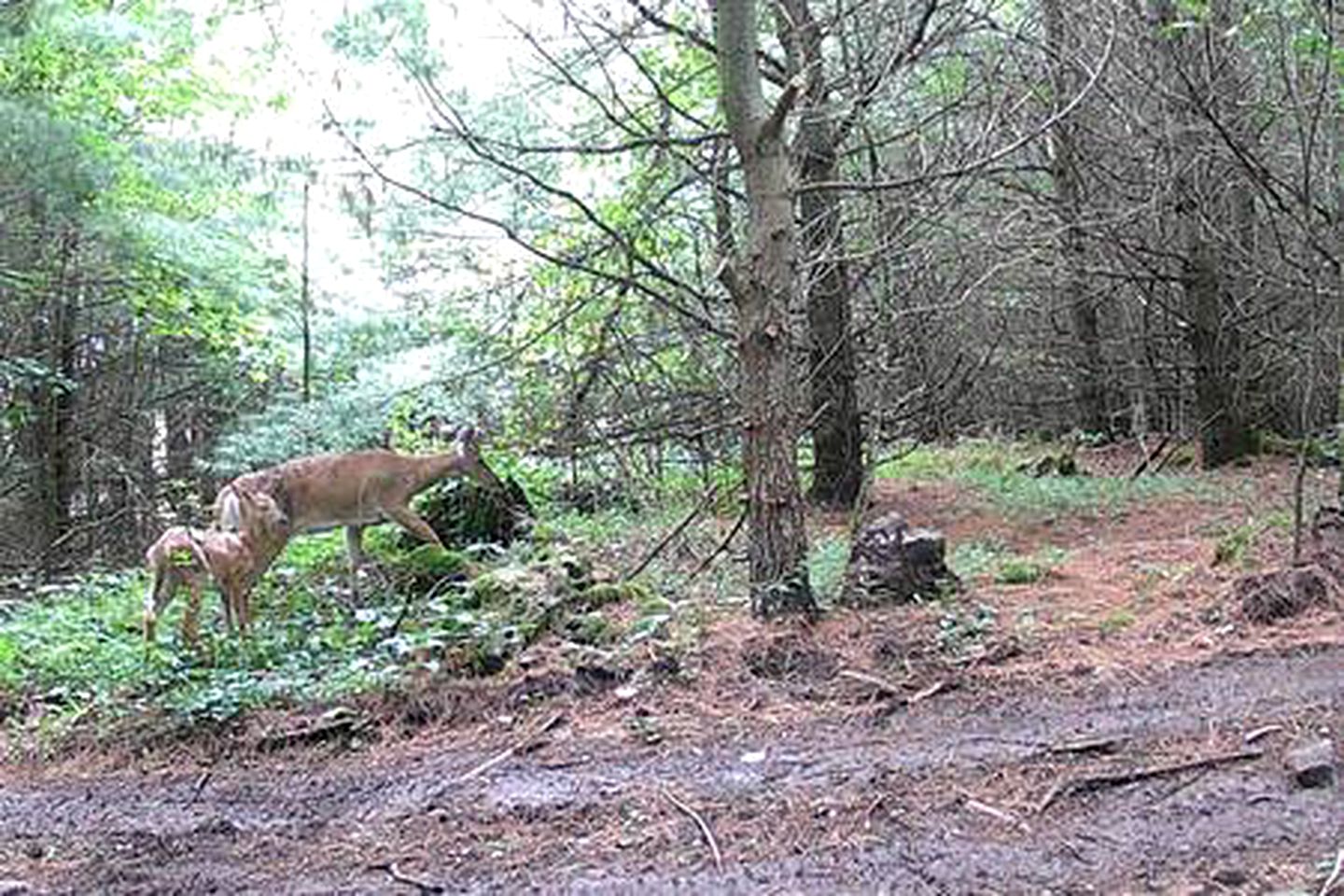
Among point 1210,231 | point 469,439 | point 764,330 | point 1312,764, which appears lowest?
point 1312,764

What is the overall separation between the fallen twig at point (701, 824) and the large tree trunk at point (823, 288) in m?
3.02

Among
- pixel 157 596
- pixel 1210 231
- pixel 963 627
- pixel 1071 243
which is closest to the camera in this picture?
pixel 963 627

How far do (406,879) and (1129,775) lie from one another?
2.20 meters

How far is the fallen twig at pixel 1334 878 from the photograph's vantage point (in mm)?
3002

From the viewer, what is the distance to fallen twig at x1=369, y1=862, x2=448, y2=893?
11.4ft

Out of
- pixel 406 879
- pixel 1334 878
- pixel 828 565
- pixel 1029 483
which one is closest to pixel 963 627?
pixel 828 565

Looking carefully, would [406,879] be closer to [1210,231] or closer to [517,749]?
[517,749]

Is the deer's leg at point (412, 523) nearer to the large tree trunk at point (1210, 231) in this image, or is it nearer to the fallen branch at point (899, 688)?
the fallen branch at point (899, 688)

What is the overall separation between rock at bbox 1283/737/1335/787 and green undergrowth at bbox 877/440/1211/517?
5.42 meters

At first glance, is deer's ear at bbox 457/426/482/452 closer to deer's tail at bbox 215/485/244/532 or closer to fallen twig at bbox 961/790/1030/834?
deer's tail at bbox 215/485/244/532

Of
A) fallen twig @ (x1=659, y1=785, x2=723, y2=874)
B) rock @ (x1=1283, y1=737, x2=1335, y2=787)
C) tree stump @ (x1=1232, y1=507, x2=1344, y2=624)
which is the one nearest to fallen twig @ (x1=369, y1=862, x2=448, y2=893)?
fallen twig @ (x1=659, y1=785, x2=723, y2=874)

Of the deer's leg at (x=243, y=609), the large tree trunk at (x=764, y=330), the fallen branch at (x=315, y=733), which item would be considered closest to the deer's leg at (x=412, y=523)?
the deer's leg at (x=243, y=609)

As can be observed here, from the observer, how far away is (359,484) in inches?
355

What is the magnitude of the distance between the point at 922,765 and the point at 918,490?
783 centimetres
